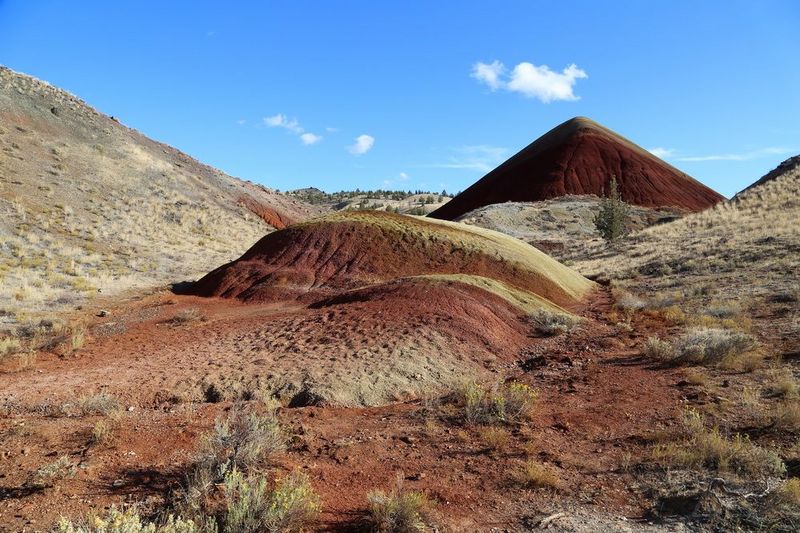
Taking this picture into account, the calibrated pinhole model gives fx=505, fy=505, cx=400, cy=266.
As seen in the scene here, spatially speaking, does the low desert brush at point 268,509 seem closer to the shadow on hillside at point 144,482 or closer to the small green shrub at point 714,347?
the shadow on hillside at point 144,482

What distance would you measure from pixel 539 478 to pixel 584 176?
6213 cm

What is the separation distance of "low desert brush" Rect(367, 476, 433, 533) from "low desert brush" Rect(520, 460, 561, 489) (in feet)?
5.02

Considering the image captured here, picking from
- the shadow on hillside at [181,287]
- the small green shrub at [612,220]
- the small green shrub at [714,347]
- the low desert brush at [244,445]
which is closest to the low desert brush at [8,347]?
the shadow on hillside at [181,287]

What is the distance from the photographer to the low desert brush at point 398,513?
5.21 metres

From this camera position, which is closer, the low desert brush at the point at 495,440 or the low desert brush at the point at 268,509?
the low desert brush at the point at 268,509

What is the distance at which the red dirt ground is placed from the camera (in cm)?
581

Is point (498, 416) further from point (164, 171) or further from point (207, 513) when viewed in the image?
point (164, 171)

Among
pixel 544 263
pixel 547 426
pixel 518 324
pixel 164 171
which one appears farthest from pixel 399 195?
pixel 547 426

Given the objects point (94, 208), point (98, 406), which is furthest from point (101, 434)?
point (94, 208)

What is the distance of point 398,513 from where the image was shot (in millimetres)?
5305

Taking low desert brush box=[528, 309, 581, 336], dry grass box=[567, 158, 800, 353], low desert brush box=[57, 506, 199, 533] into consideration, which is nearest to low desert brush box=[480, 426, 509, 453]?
low desert brush box=[57, 506, 199, 533]

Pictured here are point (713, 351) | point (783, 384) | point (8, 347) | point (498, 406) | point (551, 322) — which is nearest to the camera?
point (498, 406)

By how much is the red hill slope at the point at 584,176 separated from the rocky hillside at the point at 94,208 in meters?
27.3

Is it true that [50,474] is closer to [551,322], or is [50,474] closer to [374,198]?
[551,322]
